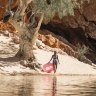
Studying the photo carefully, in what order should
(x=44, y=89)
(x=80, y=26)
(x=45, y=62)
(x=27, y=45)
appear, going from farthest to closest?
(x=80, y=26)
(x=45, y=62)
(x=27, y=45)
(x=44, y=89)

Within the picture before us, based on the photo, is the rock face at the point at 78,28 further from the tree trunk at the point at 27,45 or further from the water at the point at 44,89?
the water at the point at 44,89

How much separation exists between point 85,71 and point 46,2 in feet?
24.1

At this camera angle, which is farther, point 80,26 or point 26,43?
point 80,26

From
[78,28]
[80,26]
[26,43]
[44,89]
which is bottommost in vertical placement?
[44,89]

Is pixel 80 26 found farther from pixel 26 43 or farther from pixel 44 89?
pixel 44 89

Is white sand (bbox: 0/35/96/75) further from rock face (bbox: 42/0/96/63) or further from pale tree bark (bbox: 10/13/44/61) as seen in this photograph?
rock face (bbox: 42/0/96/63)

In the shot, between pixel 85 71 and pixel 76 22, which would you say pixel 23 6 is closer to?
pixel 85 71

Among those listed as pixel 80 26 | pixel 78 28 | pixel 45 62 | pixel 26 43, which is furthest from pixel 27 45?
pixel 78 28

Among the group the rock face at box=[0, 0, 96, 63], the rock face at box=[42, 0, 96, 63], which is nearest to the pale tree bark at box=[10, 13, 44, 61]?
the rock face at box=[0, 0, 96, 63]

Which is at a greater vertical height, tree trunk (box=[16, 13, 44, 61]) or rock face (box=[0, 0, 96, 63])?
rock face (box=[0, 0, 96, 63])

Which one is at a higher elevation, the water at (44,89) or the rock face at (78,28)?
the rock face at (78,28)

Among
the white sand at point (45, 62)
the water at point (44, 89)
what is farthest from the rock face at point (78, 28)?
the water at point (44, 89)

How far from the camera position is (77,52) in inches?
1672

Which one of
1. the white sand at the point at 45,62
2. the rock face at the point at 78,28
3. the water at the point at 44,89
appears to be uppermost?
the rock face at the point at 78,28
